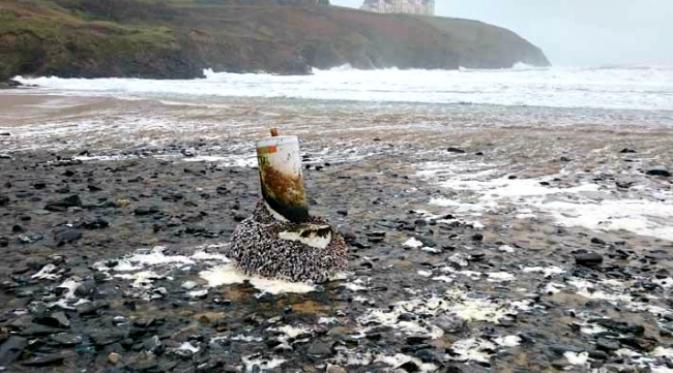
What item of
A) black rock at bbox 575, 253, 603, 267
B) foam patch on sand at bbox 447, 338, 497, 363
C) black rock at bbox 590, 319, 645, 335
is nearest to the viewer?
foam patch on sand at bbox 447, 338, 497, 363

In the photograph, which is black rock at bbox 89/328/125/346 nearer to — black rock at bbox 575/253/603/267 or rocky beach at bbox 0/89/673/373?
rocky beach at bbox 0/89/673/373

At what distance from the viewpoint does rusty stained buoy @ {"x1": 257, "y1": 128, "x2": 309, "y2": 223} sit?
16.3 ft

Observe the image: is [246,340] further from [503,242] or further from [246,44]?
[246,44]

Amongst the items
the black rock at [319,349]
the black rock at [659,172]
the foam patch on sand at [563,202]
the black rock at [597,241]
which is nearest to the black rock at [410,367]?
the black rock at [319,349]

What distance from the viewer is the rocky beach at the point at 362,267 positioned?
A: 3.62 meters

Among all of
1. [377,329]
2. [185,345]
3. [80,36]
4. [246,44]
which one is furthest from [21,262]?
[246,44]

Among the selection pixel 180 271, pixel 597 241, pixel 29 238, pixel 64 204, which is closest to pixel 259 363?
pixel 180 271

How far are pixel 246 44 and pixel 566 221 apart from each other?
287 ft

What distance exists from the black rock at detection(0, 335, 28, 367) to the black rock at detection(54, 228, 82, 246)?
2217 millimetres

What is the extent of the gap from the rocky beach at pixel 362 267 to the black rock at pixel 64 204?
0.03 m

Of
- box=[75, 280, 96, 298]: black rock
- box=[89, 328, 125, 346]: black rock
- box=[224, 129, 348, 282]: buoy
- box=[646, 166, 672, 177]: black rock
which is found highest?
box=[224, 129, 348, 282]: buoy

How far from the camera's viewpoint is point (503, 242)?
593 cm

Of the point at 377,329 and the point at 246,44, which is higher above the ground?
the point at 246,44

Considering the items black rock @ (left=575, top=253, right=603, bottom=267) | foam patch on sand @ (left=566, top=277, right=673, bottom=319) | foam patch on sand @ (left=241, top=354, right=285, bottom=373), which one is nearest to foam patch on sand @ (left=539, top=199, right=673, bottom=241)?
black rock @ (left=575, top=253, right=603, bottom=267)
